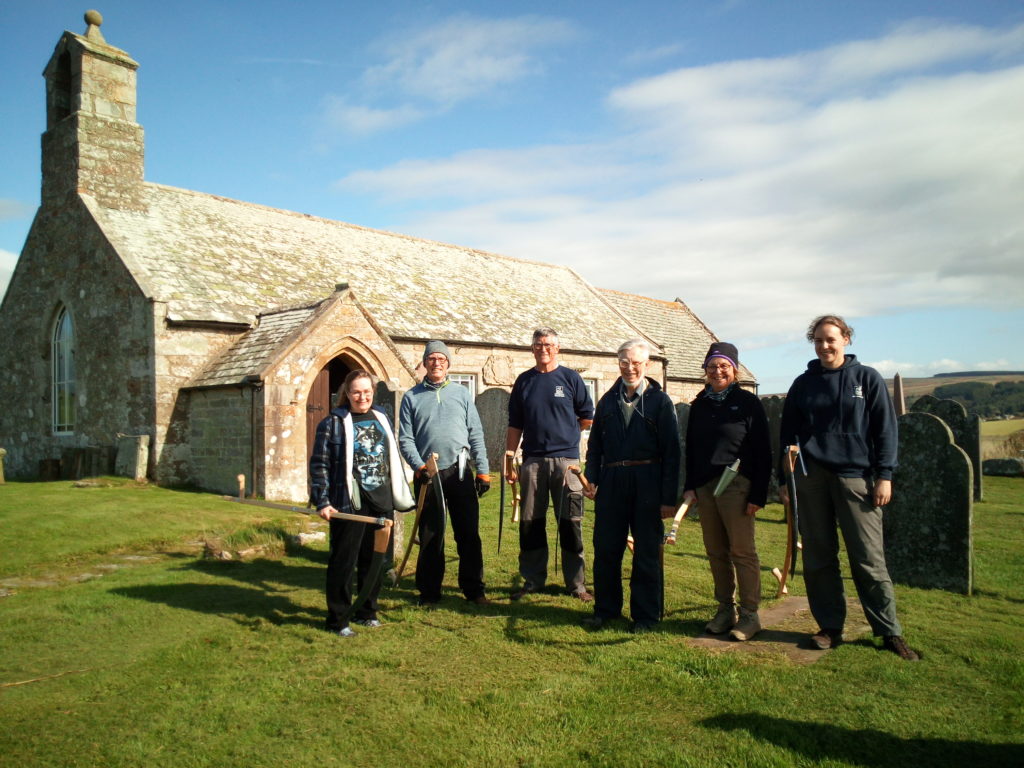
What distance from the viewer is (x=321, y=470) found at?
221 inches

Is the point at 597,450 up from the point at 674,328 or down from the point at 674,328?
down

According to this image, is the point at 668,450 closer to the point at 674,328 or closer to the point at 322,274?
the point at 322,274

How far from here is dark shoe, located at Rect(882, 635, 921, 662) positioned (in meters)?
4.74

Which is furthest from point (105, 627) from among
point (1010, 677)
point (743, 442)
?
point (1010, 677)

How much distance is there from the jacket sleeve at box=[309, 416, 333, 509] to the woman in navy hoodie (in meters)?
3.47

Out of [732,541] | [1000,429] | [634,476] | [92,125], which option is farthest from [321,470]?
[1000,429]

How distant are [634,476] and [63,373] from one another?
50.1 ft

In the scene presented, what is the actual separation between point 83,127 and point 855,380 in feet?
52.5

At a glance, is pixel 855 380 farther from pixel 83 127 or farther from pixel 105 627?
pixel 83 127

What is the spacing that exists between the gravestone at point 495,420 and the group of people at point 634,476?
1055 cm

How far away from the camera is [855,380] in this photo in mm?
5059

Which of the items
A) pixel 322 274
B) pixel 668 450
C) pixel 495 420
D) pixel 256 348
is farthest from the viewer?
pixel 495 420

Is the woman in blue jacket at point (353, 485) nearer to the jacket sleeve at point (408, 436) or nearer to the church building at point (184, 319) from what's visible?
the jacket sleeve at point (408, 436)

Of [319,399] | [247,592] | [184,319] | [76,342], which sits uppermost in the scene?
[184,319]
